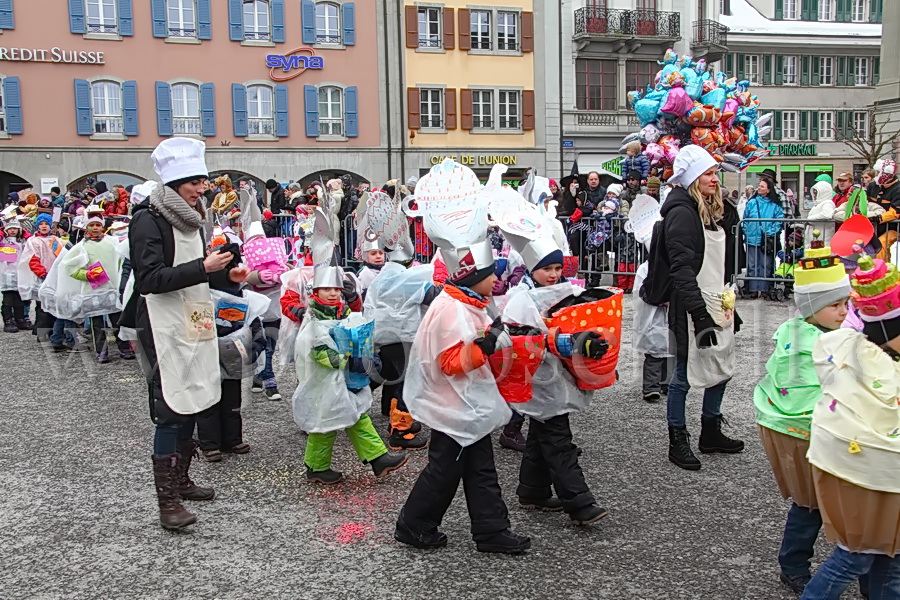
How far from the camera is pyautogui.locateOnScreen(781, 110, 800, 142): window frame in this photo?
141 ft

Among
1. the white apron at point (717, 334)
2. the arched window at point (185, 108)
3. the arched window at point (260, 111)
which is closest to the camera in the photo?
the white apron at point (717, 334)

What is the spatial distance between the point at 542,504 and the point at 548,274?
1.26 m

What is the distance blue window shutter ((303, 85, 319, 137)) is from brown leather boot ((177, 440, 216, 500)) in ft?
87.5

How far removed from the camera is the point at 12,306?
12.5m

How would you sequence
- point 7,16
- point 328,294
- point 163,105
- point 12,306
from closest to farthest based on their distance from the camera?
point 328,294
point 12,306
point 7,16
point 163,105

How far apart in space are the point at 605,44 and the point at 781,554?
33915 mm

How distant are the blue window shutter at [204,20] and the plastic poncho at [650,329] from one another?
25451 millimetres

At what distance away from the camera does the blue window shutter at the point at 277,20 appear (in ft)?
97.2

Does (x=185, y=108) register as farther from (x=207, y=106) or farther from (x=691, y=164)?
(x=691, y=164)

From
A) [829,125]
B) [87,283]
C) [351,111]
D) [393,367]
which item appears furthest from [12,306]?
[829,125]

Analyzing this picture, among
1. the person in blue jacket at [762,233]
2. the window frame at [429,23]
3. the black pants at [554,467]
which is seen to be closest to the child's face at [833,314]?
the black pants at [554,467]

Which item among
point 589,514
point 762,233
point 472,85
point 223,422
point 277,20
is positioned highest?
point 277,20

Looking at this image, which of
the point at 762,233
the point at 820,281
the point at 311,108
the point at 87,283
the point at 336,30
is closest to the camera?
the point at 820,281

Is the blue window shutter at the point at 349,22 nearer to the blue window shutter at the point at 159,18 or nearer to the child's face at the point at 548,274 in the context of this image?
the blue window shutter at the point at 159,18
